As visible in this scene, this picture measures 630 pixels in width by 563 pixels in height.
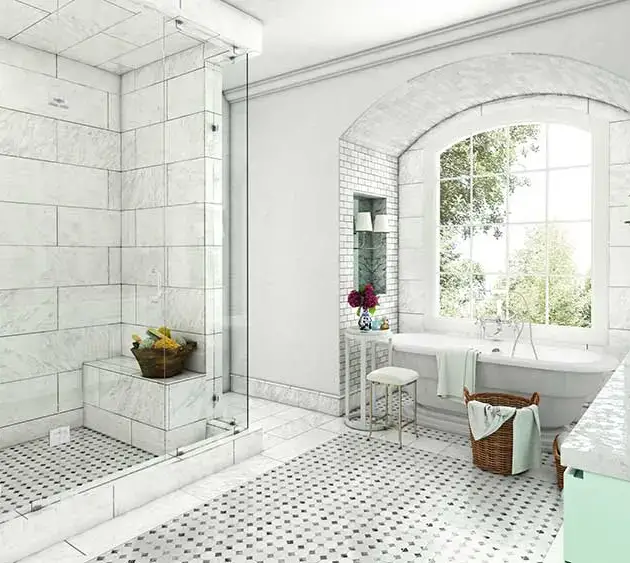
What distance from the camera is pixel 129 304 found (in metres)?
3.50

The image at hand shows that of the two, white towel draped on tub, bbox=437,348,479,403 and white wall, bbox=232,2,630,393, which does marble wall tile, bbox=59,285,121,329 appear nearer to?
white wall, bbox=232,2,630,393

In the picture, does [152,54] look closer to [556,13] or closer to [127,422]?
[127,422]

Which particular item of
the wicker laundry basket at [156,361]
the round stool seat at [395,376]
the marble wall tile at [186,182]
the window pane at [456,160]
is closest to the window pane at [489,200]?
the window pane at [456,160]

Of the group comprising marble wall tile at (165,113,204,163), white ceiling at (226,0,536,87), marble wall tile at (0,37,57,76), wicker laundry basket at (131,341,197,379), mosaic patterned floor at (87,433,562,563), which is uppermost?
white ceiling at (226,0,536,87)

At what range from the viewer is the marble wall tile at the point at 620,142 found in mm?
4203

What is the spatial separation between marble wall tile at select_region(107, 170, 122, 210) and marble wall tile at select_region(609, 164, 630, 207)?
12.4 feet

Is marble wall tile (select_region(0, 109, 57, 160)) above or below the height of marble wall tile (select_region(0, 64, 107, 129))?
below

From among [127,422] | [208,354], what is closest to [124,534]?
[127,422]

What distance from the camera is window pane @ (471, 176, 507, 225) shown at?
5008 millimetres

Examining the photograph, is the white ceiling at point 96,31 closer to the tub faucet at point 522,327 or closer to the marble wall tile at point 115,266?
the marble wall tile at point 115,266

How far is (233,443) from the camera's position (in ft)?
12.0

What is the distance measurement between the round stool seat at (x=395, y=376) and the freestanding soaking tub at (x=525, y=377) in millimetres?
270

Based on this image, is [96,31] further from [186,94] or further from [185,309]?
[185,309]

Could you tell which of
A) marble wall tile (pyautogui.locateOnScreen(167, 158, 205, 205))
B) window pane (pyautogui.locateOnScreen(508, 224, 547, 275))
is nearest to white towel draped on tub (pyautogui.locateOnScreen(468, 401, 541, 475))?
window pane (pyautogui.locateOnScreen(508, 224, 547, 275))
